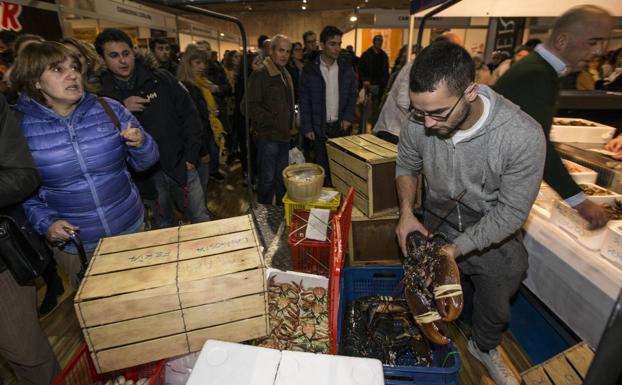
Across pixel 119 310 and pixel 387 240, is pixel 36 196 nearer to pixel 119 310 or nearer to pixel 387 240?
pixel 119 310

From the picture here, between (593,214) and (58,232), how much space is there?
8.92 feet

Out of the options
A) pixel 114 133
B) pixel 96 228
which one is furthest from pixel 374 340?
pixel 114 133

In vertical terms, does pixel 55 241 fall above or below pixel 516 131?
below

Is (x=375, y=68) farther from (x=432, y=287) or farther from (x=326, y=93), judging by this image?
(x=432, y=287)

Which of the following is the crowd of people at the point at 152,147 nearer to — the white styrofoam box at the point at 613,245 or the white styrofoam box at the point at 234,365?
the white styrofoam box at the point at 613,245

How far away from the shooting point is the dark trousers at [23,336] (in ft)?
5.03

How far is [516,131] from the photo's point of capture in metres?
1.51

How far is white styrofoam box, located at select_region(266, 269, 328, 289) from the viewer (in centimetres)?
214

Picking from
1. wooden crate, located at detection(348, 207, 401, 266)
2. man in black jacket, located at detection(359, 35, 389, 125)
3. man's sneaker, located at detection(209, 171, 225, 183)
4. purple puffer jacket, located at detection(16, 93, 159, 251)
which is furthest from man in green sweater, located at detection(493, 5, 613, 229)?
man in black jacket, located at detection(359, 35, 389, 125)

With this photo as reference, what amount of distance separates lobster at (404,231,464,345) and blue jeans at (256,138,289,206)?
254cm

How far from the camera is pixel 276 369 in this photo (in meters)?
1.17

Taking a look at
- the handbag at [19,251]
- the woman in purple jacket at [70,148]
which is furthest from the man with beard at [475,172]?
the handbag at [19,251]

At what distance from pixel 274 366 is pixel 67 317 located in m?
2.39

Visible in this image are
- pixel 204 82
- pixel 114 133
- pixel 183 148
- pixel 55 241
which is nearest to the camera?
pixel 55 241
